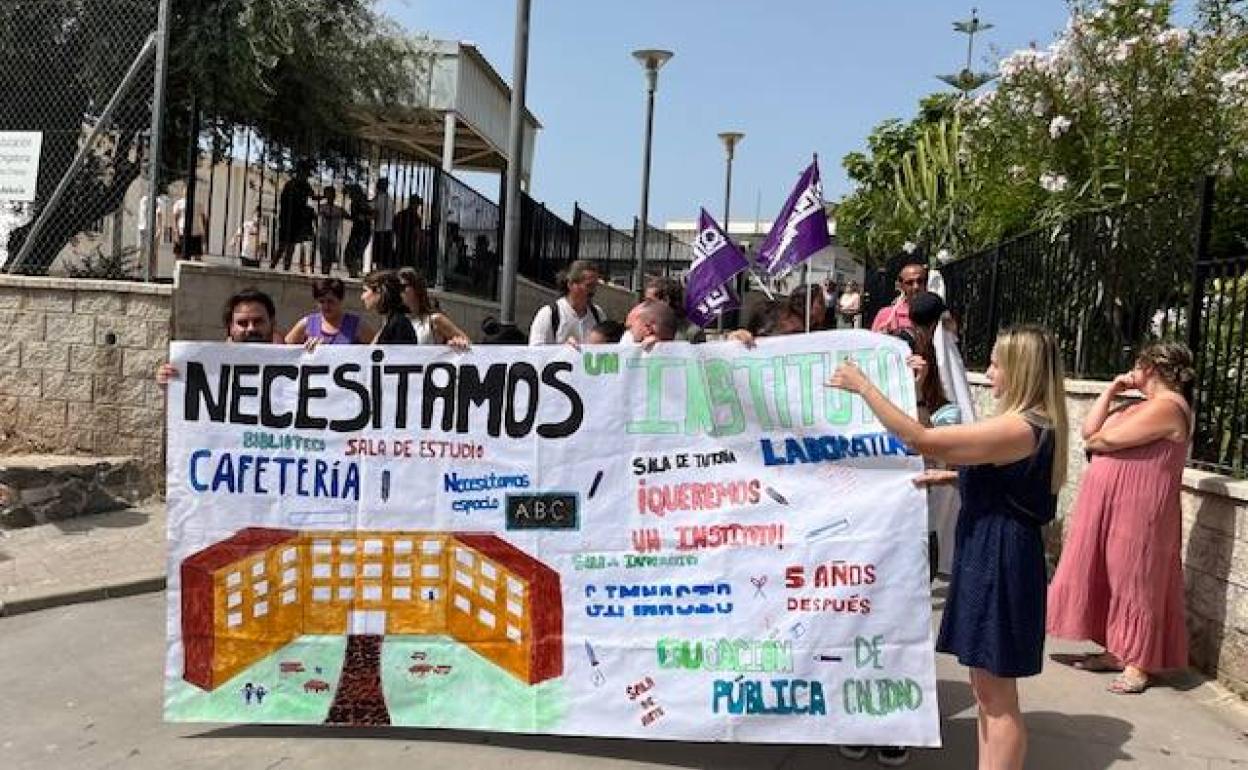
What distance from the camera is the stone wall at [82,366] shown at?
8625mm

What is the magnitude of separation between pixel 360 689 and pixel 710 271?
642 cm

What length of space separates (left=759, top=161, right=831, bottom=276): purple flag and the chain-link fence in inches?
219

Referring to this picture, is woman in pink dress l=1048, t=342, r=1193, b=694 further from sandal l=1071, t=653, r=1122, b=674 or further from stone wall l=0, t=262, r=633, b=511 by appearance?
stone wall l=0, t=262, r=633, b=511

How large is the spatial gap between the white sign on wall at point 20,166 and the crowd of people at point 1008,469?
15.2ft

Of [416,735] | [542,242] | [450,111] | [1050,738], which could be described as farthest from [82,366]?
[542,242]

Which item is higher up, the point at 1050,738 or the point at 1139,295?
the point at 1139,295

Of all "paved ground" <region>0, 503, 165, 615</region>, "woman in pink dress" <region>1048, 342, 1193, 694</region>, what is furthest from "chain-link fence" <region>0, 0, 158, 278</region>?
"woman in pink dress" <region>1048, 342, 1193, 694</region>

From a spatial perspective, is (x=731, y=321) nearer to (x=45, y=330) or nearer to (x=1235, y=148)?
(x=1235, y=148)

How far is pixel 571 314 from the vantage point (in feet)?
22.8

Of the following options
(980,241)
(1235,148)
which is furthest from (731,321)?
(1235,148)

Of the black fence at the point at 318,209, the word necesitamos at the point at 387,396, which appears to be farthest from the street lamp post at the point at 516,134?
the word necesitamos at the point at 387,396

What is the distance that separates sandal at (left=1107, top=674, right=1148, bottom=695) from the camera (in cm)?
523

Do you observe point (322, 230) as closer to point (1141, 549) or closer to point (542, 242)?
point (1141, 549)

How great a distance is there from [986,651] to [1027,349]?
1.01 m
